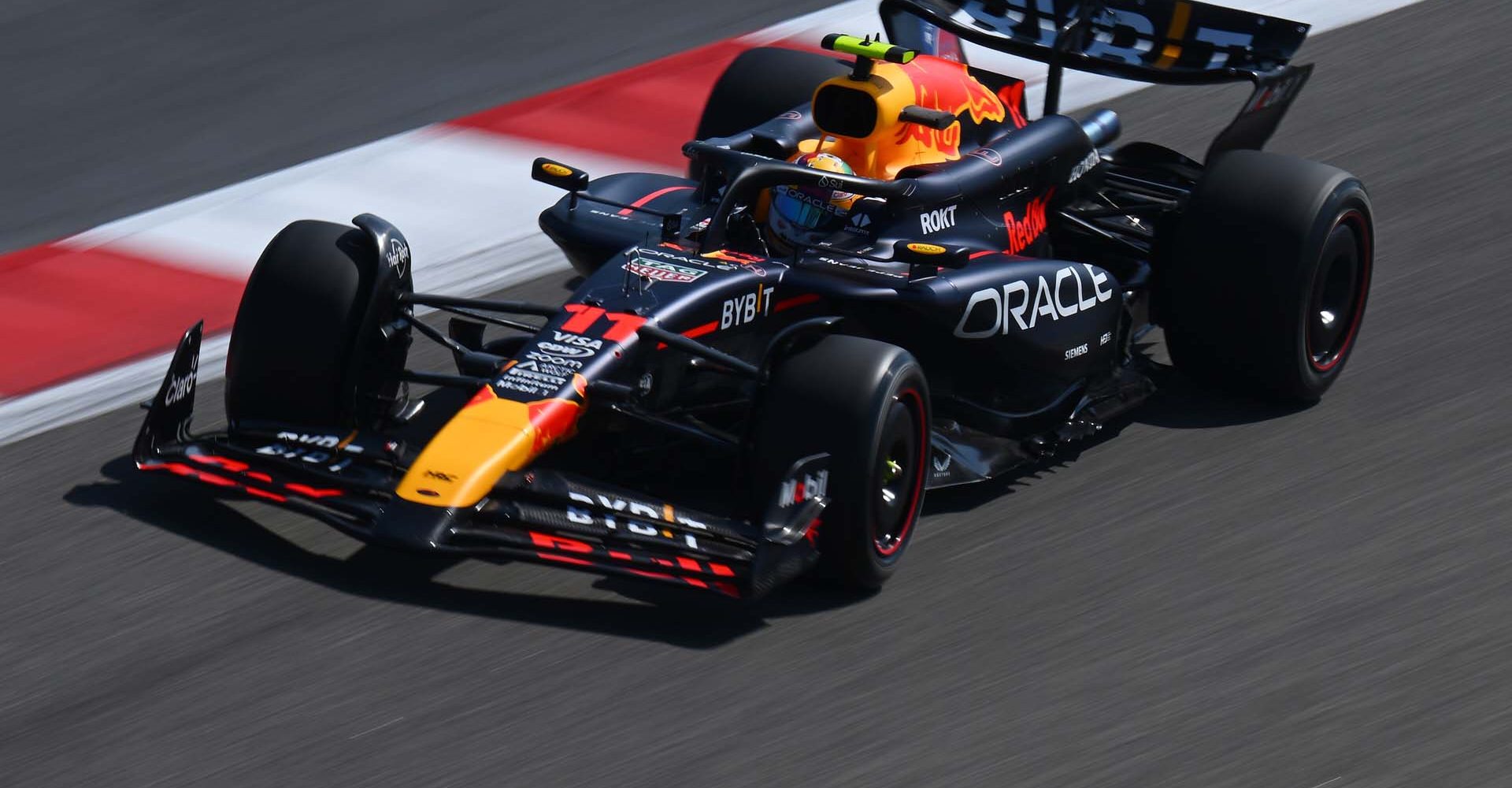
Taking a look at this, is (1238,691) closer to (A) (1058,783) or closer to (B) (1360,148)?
(A) (1058,783)

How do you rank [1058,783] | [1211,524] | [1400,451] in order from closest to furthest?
1. [1058,783]
2. [1211,524]
3. [1400,451]

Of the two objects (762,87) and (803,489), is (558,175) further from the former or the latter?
(803,489)

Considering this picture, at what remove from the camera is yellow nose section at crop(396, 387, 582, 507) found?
5.51 metres

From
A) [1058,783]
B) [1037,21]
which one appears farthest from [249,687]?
[1037,21]

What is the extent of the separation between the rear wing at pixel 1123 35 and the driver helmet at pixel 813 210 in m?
1.56

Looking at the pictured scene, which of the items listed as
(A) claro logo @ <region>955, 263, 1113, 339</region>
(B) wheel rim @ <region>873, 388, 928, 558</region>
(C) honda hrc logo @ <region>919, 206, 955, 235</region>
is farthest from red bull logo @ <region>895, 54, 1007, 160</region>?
(B) wheel rim @ <region>873, 388, 928, 558</region>

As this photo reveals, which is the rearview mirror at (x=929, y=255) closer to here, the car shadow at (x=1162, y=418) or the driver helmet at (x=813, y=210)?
the driver helmet at (x=813, y=210)

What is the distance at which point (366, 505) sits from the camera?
5.56 metres

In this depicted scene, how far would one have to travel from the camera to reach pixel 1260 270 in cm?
691

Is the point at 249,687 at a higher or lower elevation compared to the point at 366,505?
lower

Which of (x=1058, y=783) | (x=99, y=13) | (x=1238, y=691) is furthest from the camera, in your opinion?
(x=99, y=13)

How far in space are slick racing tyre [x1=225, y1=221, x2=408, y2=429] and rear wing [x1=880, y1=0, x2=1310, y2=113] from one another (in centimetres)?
298

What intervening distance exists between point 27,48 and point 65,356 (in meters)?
3.84

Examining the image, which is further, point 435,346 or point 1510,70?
point 1510,70
